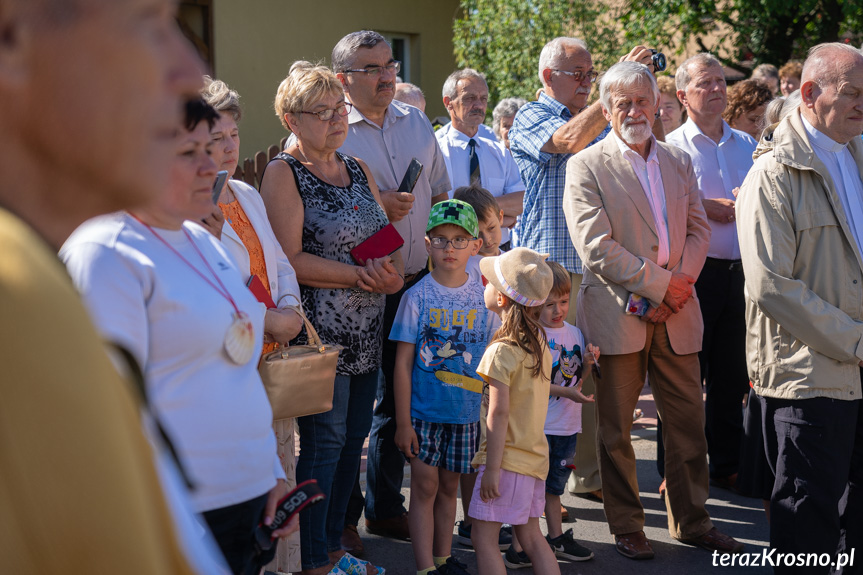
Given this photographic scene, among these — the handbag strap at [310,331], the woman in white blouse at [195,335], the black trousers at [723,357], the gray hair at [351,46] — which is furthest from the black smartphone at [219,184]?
the black trousers at [723,357]

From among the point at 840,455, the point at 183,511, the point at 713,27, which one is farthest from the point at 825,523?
the point at 713,27

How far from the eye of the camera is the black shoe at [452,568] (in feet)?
12.9

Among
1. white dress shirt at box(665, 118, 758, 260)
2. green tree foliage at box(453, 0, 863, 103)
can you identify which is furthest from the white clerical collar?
green tree foliage at box(453, 0, 863, 103)

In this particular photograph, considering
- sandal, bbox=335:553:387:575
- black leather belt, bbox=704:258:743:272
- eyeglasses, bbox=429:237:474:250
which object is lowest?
sandal, bbox=335:553:387:575

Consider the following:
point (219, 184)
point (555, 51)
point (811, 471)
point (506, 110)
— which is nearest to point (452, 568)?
point (811, 471)

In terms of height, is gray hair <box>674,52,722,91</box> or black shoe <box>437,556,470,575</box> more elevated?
gray hair <box>674,52,722,91</box>

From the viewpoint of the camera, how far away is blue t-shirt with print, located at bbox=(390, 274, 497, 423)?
3979 millimetres

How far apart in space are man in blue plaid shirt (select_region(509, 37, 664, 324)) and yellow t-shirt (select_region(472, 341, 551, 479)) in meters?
1.53

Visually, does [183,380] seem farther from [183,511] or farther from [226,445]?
[183,511]

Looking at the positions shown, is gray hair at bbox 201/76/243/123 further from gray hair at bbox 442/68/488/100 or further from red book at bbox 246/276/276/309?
gray hair at bbox 442/68/488/100

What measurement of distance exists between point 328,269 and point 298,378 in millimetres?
730

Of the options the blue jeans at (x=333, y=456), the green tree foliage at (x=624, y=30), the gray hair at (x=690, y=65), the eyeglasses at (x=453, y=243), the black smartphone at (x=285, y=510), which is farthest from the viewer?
the green tree foliage at (x=624, y=30)

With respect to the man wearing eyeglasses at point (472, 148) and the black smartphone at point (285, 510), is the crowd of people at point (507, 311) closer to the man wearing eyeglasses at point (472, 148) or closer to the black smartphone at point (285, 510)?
the black smartphone at point (285, 510)

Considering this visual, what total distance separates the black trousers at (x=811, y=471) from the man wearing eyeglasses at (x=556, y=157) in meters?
1.62
